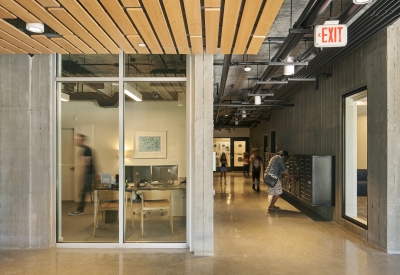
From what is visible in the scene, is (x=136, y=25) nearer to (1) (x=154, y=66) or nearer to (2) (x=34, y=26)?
(2) (x=34, y=26)

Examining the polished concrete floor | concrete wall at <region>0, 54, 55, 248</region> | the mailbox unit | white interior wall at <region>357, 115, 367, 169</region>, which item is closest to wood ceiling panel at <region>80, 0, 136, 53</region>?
concrete wall at <region>0, 54, 55, 248</region>

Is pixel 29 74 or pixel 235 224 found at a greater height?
pixel 29 74

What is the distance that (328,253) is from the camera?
4.89m

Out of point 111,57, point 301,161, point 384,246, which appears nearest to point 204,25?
point 111,57

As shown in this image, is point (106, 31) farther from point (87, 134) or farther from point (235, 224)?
point (235, 224)

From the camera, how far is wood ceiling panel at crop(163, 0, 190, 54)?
322cm

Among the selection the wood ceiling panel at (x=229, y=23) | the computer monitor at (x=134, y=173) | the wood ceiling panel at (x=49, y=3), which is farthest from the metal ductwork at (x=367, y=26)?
the computer monitor at (x=134, y=173)

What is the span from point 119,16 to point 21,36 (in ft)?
4.72

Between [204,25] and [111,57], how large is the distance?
6.44 ft

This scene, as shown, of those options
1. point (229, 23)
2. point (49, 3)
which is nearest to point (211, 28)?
point (229, 23)

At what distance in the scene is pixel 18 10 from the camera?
3.34 m

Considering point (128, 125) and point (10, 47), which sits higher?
point (10, 47)

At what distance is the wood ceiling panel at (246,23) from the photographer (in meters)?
3.20

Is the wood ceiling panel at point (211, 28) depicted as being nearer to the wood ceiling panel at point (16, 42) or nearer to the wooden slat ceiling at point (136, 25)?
the wooden slat ceiling at point (136, 25)
